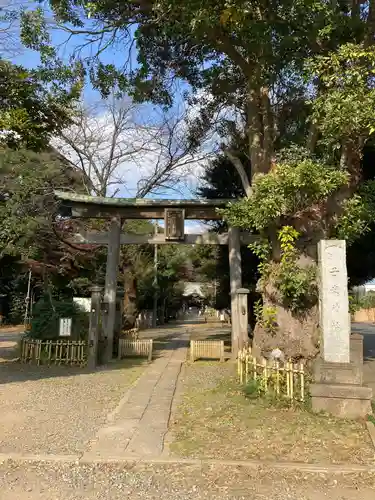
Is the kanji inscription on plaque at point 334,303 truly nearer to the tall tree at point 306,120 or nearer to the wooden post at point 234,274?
the tall tree at point 306,120

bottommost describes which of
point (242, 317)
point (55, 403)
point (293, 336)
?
point (55, 403)

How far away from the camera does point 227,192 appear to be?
2005 centimetres

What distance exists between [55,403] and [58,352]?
556 cm

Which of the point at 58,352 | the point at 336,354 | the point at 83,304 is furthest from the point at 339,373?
the point at 83,304

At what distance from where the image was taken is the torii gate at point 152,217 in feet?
51.4

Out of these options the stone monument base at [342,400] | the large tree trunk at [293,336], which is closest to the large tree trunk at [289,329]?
the large tree trunk at [293,336]

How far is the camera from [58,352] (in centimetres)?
1397

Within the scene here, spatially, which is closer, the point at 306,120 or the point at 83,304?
the point at 306,120

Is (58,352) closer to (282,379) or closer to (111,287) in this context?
(111,287)

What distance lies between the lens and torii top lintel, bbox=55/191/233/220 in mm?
15750

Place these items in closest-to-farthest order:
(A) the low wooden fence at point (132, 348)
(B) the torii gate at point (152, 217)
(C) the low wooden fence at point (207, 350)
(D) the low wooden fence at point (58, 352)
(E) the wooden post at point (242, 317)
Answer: (D) the low wooden fence at point (58, 352), (C) the low wooden fence at point (207, 350), (E) the wooden post at point (242, 317), (B) the torii gate at point (152, 217), (A) the low wooden fence at point (132, 348)

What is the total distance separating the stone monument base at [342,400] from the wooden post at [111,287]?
8.92 metres

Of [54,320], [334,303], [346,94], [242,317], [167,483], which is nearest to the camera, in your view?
[167,483]

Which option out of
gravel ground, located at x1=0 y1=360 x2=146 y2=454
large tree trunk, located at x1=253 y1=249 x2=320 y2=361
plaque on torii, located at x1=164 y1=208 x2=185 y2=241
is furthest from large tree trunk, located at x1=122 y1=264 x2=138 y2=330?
large tree trunk, located at x1=253 y1=249 x2=320 y2=361
